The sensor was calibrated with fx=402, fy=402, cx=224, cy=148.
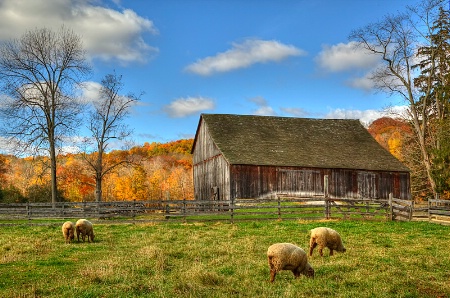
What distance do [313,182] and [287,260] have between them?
26.4 m

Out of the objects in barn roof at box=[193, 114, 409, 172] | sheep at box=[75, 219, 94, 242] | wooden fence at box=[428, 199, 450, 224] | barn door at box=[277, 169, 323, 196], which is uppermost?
barn roof at box=[193, 114, 409, 172]

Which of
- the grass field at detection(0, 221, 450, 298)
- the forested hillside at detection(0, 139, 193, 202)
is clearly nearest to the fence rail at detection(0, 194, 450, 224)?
the forested hillside at detection(0, 139, 193, 202)

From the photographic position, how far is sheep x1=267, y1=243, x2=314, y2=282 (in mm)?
8391

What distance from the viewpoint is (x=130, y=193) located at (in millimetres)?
59969

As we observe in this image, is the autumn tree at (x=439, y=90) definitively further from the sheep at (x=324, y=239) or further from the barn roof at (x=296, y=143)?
the sheep at (x=324, y=239)

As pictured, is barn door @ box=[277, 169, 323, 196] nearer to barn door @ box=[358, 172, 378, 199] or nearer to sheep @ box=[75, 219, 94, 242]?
barn door @ box=[358, 172, 378, 199]

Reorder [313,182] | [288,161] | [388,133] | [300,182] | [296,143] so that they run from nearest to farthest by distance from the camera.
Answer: [288,161] → [300,182] → [313,182] → [296,143] → [388,133]

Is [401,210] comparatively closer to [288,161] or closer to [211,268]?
[288,161]

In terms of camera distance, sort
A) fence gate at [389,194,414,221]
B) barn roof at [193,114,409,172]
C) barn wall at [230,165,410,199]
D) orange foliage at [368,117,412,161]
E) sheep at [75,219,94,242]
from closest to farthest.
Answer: sheep at [75,219,94,242]
fence gate at [389,194,414,221]
barn wall at [230,165,410,199]
barn roof at [193,114,409,172]
orange foliage at [368,117,412,161]

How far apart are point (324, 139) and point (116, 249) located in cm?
2877

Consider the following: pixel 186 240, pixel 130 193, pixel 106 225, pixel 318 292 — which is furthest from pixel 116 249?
pixel 130 193

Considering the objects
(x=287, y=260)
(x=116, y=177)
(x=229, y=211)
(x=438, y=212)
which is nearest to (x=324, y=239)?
(x=287, y=260)

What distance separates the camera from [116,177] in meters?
79.4

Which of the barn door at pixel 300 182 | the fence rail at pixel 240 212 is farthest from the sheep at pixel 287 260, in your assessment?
the barn door at pixel 300 182
